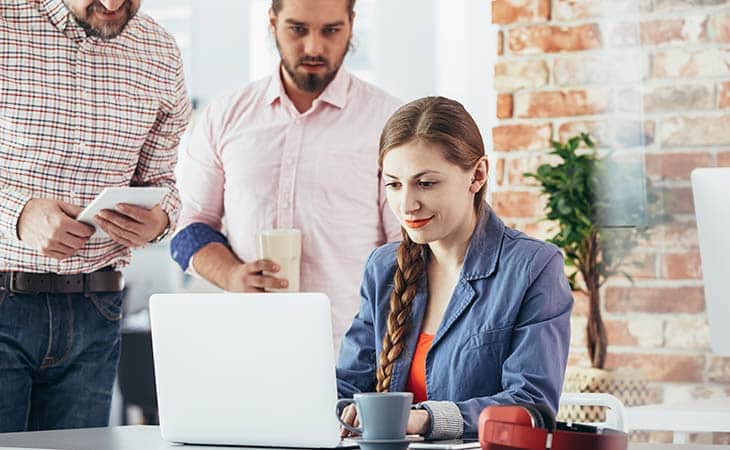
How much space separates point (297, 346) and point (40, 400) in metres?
1.03

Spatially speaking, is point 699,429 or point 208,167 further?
point 208,167

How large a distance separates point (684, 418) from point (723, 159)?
47.2 inches

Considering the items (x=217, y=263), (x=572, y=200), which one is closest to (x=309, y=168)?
(x=217, y=263)

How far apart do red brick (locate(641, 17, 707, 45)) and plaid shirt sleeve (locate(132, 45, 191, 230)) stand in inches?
55.4

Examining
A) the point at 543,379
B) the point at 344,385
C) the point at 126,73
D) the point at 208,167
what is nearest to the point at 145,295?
the point at 208,167

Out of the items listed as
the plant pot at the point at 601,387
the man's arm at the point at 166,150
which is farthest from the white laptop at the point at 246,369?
the plant pot at the point at 601,387

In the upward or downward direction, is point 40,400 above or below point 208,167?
below

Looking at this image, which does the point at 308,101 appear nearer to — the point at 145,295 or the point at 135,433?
the point at 135,433

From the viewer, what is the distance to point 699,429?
7.70ft

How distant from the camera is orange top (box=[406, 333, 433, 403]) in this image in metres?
2.14

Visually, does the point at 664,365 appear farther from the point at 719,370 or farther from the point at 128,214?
the point at 128,214

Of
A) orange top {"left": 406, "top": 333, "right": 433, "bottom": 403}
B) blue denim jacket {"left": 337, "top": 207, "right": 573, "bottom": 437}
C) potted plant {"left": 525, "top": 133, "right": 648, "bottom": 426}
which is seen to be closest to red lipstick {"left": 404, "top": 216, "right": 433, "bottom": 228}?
blue denim jacket {"left": 337, "top": 207, "right": 573, "bottom": 437}

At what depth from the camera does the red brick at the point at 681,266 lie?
11.2 ft

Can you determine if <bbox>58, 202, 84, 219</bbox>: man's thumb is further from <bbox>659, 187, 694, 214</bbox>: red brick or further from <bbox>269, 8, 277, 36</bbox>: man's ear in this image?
<bbox>659, 187, 694, 214</bbox>: red brick
